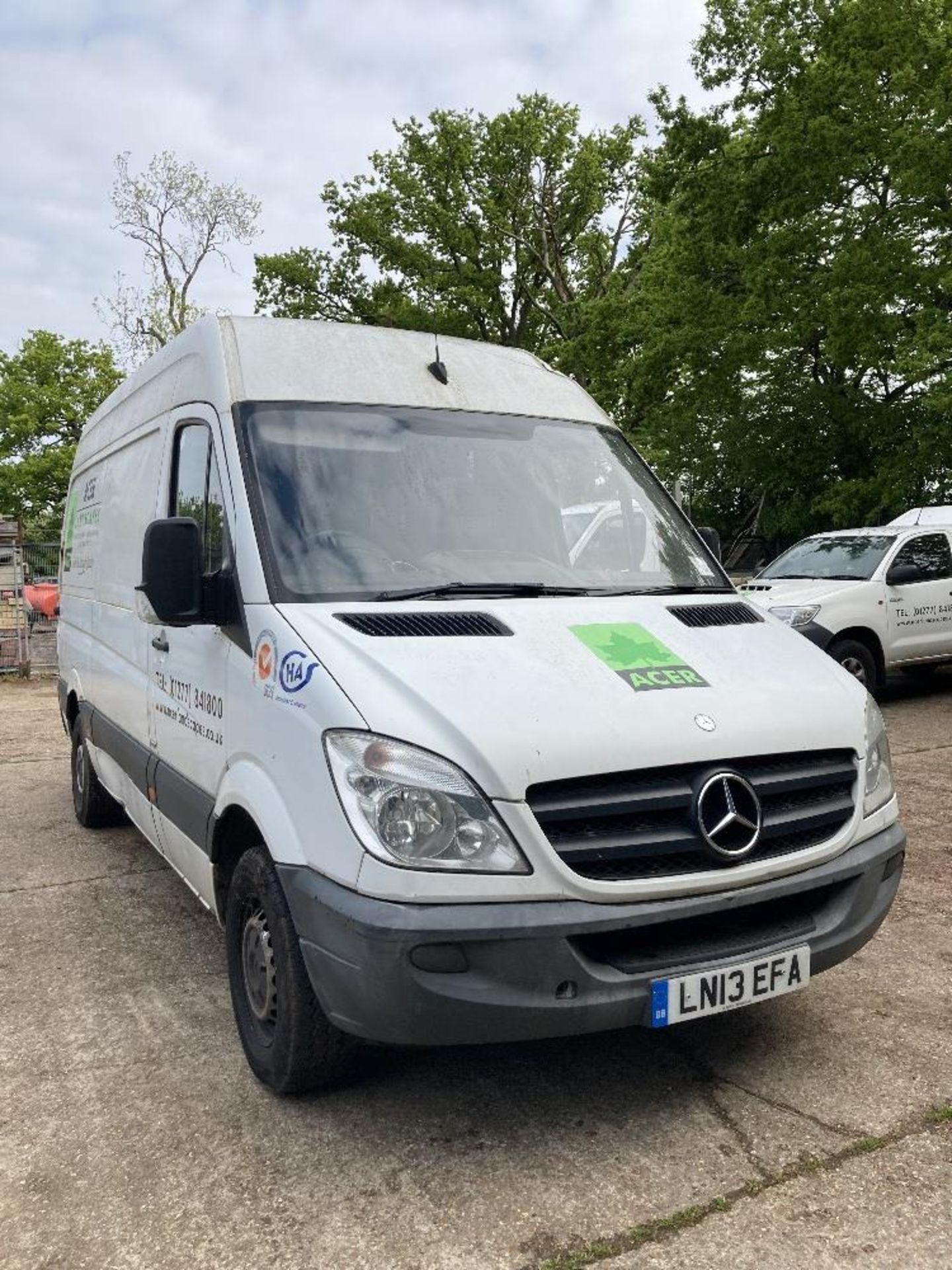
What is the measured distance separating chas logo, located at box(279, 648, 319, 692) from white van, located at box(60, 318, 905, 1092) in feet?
0.05

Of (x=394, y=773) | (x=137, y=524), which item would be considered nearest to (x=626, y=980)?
(x=394, y=773)

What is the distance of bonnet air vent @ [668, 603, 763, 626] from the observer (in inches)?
138

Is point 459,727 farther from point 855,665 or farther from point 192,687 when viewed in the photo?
point 855,665

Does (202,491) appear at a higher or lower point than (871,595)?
higher

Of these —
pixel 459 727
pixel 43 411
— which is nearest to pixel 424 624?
pixel 459 727

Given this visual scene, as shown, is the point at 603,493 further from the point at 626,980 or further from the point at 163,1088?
the point at 163,1088

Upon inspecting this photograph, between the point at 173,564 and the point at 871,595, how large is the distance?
27.9 ft

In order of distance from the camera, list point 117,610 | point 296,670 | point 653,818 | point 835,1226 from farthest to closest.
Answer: point 117,610, point 296,670, point 653,818, point 835,1226

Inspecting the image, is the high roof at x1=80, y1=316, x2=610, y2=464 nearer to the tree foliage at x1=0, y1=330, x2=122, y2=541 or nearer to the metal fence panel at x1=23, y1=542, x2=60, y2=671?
the metal fence panel at x1=23, y1=542, x2=60, y2=671

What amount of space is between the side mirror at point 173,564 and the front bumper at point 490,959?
3.18ft

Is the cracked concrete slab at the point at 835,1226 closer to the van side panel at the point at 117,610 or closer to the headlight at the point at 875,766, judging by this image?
the headlight at the point at 875,766

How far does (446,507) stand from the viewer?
12.0ft

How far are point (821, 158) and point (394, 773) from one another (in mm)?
15211

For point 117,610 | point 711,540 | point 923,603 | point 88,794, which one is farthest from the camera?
point 923,603
